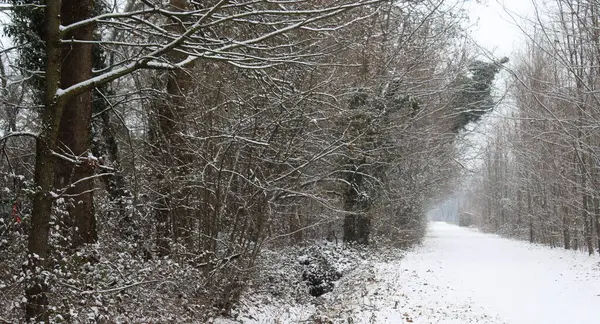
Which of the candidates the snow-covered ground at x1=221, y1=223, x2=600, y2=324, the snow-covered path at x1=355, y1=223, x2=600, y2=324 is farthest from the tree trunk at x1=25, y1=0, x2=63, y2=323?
the snow-covered path at x1=355, y1=223, x2=600, y2=324

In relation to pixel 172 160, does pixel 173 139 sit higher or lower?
higher

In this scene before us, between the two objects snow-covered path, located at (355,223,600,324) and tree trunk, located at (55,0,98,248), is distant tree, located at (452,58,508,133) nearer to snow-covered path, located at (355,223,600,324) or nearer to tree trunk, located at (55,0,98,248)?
snow-covered path, located at (355,223,600,324)

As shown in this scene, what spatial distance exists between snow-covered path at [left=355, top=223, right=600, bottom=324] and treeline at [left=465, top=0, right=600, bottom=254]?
3.46 m

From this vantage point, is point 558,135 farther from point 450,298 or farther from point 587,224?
point 587,224

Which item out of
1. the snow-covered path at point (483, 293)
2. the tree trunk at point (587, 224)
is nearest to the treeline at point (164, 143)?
the snow-covered path at point (483, 293)

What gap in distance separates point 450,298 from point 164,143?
680 cm

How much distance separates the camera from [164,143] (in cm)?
845

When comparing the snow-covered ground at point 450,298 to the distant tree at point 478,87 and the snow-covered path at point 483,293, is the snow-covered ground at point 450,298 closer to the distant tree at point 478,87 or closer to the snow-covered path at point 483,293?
the snow-covered path at point 483,293

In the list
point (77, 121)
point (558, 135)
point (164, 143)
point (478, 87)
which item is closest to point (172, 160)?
point (164, 143)

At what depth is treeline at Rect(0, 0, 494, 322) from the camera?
4.86 meters

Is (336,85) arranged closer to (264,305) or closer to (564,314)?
(264,305)

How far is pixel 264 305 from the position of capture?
984cm

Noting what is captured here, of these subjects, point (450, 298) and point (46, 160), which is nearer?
point (46, 160)

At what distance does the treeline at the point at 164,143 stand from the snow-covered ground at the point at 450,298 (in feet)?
5.48
